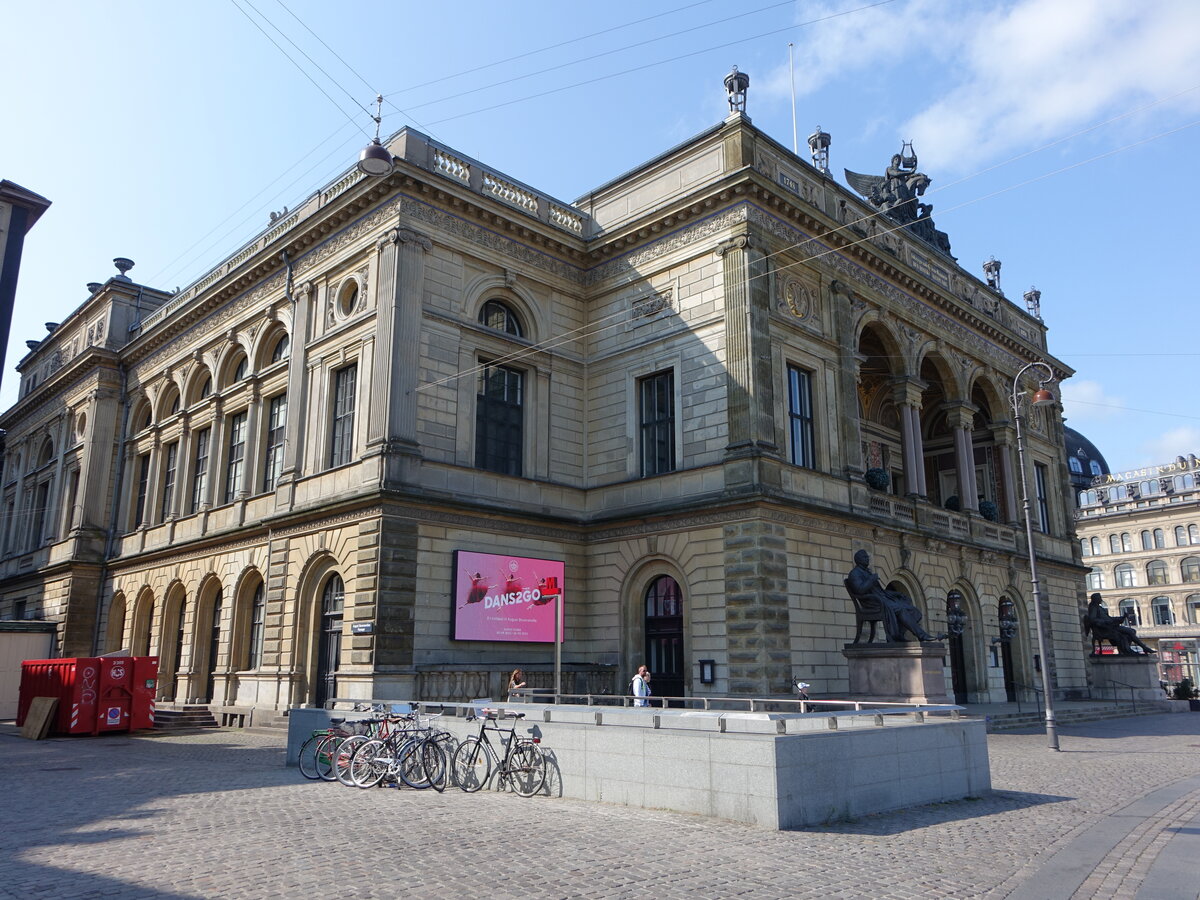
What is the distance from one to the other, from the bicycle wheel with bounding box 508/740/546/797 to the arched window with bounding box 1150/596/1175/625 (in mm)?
85541

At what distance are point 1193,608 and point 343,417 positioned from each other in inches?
3160

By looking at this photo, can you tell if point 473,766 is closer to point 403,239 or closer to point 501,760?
point 501,760

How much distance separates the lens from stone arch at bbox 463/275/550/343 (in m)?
28.1

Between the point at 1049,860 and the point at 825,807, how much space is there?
257 centimetres

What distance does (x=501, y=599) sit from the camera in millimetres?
26578

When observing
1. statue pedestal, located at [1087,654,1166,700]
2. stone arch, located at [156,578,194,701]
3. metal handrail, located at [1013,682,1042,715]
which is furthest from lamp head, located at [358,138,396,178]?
statue pedestal, located at [1087,654,1166,700]

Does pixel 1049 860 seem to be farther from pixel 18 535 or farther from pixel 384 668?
pixel 18 535

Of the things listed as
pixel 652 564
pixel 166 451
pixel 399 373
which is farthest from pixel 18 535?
pixel 652 564

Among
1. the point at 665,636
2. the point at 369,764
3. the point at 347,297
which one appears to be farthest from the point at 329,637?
the point at 369,764

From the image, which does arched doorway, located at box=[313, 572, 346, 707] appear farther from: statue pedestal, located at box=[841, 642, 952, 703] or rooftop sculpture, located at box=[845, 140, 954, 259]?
rooftop sculpture, located at box=[845, 140, 954, 259]

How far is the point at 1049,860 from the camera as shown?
9367 millimetres

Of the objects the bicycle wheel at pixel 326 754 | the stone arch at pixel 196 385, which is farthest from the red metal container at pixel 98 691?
the bicycle wheel at pixel 326 754

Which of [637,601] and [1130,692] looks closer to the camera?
[637,601]

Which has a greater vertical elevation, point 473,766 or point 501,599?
point 501,599
